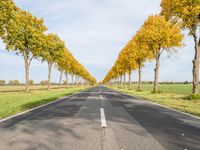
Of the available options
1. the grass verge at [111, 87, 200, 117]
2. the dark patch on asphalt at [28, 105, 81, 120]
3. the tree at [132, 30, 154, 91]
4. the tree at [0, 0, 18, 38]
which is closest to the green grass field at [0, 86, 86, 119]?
the dark patch on asphalt at [28, 105, 81, 120]

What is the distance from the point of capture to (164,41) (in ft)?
118

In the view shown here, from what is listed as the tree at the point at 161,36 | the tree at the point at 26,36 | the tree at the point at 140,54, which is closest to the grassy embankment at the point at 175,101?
the tree at the point at 161,36

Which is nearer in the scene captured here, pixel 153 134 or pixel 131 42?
pixel 153 134

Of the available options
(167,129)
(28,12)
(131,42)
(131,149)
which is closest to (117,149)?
(131,149)

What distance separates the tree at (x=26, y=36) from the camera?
34.9 m

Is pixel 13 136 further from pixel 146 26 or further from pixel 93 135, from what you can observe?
pixel 146 26

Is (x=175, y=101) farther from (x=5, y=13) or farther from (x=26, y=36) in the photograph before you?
(x=26, y=36)

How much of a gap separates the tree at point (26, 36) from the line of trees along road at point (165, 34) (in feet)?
50.2

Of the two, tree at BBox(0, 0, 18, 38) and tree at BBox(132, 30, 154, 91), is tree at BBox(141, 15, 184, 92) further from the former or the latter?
tree at BBox(0, 0, 18, 38)

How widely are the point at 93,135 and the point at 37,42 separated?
101 feet

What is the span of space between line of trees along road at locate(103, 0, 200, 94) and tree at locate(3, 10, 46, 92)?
1530 centimetres

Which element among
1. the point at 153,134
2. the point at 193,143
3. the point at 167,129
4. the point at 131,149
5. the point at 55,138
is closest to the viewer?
the point at 131,149

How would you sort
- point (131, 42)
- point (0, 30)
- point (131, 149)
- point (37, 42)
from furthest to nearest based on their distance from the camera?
1. point (131, 42)
2. point (37, 42)
3. point (0, 30)
4. point (131, 149)

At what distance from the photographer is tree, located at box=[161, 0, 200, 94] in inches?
886
